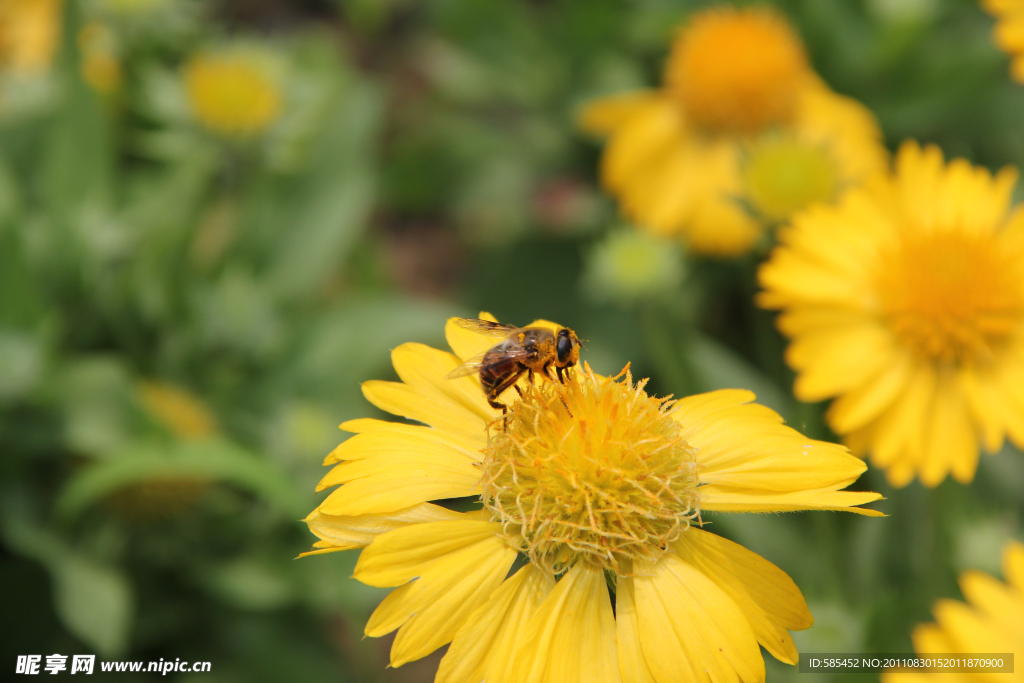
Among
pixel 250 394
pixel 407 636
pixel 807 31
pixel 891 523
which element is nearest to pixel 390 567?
pixel 407 636

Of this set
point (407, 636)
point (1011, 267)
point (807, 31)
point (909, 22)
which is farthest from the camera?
point (807, 31)

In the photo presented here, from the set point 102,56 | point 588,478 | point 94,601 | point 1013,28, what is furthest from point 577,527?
point 102,56

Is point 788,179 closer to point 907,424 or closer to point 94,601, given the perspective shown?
point 907,424

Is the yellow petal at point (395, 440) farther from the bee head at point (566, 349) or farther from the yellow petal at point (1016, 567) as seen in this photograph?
the yellow petal at point (1016, 567)

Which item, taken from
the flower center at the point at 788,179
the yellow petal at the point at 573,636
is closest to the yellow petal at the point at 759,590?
the yellow petal at the point at 573,636

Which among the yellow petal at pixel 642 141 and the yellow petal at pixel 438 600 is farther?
the yellow petal at pixel 642 141

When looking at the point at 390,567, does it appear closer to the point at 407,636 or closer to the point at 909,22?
the point at 407,636
